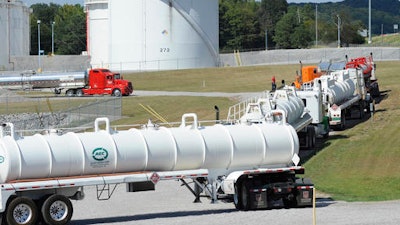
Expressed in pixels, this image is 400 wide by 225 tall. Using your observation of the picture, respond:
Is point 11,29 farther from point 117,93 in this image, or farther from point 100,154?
point 100,154

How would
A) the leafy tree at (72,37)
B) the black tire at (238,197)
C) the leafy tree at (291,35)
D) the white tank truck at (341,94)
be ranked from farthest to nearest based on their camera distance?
1. the leafy tree at (72,37)
2. the leafy tree at (291,35)
3. the white tank truck at (341,94)
4. the black tire at (238,197)

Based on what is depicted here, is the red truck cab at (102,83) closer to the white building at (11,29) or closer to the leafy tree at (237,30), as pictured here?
the white building at (11,29)

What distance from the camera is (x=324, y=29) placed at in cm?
18975

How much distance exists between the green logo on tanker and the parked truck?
61219mm

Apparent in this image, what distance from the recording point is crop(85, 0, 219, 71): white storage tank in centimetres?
11712

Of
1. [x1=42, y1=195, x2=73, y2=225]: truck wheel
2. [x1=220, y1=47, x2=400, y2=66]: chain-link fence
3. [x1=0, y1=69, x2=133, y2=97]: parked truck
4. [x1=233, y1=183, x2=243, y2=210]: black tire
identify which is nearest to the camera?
[x1=42, y1=195, x2=73, y2=225]: truck wheel

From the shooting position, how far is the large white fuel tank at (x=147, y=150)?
26344mm

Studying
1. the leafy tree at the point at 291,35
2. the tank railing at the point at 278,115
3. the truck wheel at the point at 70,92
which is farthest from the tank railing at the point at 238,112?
the leafy tree at the point at 291,35

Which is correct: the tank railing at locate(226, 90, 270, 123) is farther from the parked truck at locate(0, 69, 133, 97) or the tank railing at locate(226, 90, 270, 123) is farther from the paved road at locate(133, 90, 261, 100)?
the parked truck at locate(0, 69, 133, 97)

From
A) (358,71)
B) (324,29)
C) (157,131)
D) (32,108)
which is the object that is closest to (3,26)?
(32,108)

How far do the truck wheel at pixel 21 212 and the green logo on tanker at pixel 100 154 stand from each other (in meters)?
2.16

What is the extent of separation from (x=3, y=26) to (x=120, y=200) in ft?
307

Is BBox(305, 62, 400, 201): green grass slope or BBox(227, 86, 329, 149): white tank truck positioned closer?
BBox(305, 62, 400, 201): green grass slope

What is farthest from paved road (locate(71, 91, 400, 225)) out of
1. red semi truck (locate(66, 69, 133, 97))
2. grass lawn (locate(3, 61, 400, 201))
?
red semi truck (locate(66, 69, 133, 97))
